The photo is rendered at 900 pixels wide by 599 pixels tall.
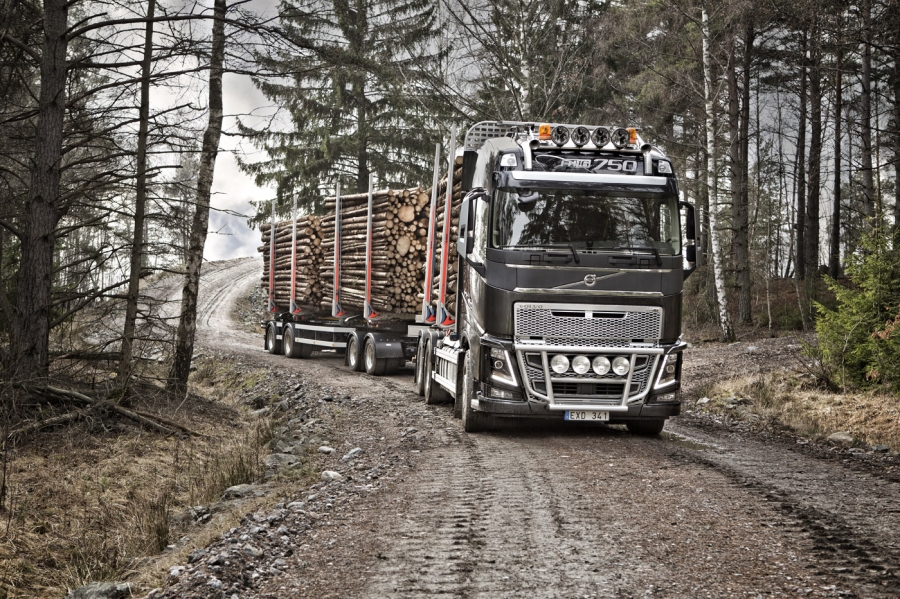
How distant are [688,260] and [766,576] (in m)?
4.75

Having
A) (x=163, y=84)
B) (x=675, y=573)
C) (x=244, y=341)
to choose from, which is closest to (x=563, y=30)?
(x=163, y=84)

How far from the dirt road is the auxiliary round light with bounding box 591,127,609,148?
11.1 ft

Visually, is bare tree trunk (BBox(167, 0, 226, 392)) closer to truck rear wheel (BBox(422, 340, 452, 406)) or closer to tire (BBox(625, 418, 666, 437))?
truck rear wheel (BBox(422, 340, 452, 406))

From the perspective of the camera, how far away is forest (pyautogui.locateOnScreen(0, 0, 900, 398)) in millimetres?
9258

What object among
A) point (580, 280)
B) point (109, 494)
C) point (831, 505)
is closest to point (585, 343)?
point (580, 280)

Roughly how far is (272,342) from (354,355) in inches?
223

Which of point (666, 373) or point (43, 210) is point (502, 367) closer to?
point (666, 373)

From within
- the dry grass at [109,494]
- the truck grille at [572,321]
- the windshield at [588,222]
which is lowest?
the dry grass at [109,494]

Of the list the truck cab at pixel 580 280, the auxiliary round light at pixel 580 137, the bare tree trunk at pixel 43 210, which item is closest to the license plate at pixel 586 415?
the truck cab at pixel 580 280

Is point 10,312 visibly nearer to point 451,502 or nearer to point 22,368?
point 22,368

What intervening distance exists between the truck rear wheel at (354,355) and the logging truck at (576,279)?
7.96 metres

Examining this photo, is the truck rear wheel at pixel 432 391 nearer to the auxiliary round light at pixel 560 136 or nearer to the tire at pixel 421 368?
the tire at pixel 421 368

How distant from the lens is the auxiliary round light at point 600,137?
8.58 m

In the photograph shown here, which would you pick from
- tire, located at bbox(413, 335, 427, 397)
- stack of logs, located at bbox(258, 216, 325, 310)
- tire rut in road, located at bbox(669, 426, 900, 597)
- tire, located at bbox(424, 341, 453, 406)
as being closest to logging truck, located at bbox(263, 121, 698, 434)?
tire rut in road, located at bbox(669, 426, 900, 597)
